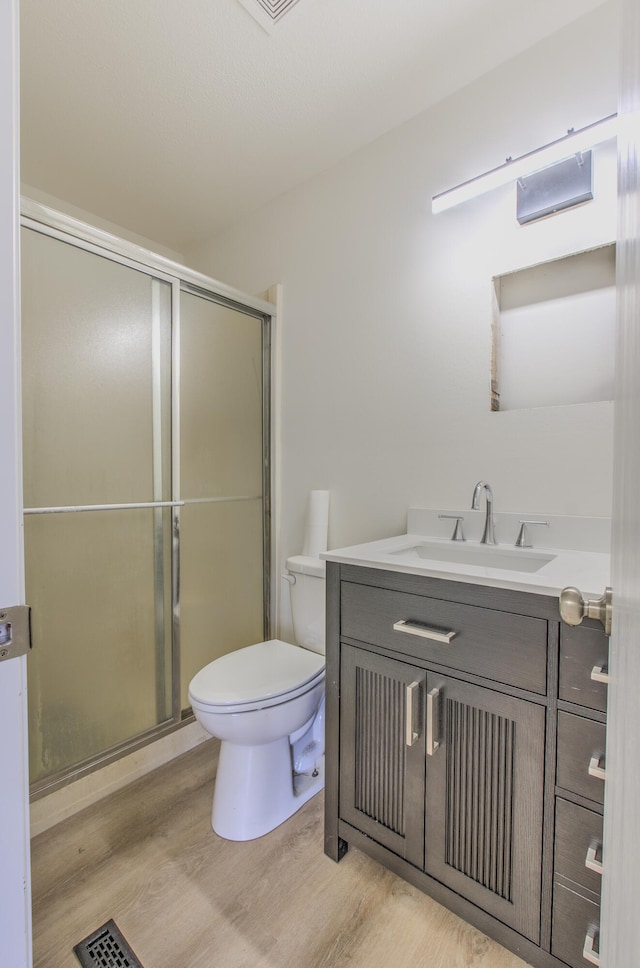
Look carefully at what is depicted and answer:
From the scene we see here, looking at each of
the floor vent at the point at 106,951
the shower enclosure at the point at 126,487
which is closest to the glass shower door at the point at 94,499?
the shower enclosure at the point at 126,487

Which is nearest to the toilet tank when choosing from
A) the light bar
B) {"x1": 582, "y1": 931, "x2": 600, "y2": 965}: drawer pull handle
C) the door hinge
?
{"x1": 582, "y1": 931, "x2": 600, "y2": 965}: drawer pull handle

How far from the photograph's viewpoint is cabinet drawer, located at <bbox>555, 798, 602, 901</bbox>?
85 cm

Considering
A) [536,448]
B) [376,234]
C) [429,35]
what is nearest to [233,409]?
[376,234]

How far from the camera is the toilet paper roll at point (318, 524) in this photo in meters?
1.89

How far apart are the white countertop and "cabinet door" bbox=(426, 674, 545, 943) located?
0.86ft

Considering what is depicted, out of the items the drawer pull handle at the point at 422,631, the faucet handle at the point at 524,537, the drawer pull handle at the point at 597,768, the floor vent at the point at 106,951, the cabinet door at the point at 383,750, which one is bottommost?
the floor vent at the point at 106,951

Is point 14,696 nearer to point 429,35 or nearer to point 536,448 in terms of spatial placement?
point 536,448

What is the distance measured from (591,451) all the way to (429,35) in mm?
1344

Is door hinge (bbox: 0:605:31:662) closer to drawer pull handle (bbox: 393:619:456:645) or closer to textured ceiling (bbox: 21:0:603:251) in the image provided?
drawer pull handle (bbox: 393:619:456:645)

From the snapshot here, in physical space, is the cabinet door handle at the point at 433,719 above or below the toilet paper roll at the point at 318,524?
below

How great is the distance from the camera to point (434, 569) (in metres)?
1.05

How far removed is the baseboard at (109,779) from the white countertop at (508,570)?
1.17 m

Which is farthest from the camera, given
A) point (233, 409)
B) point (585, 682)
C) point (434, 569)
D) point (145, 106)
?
point (233, 409)

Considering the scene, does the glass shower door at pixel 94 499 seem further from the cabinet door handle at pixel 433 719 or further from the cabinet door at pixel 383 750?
the cabinet door handle at pixel 433 719
